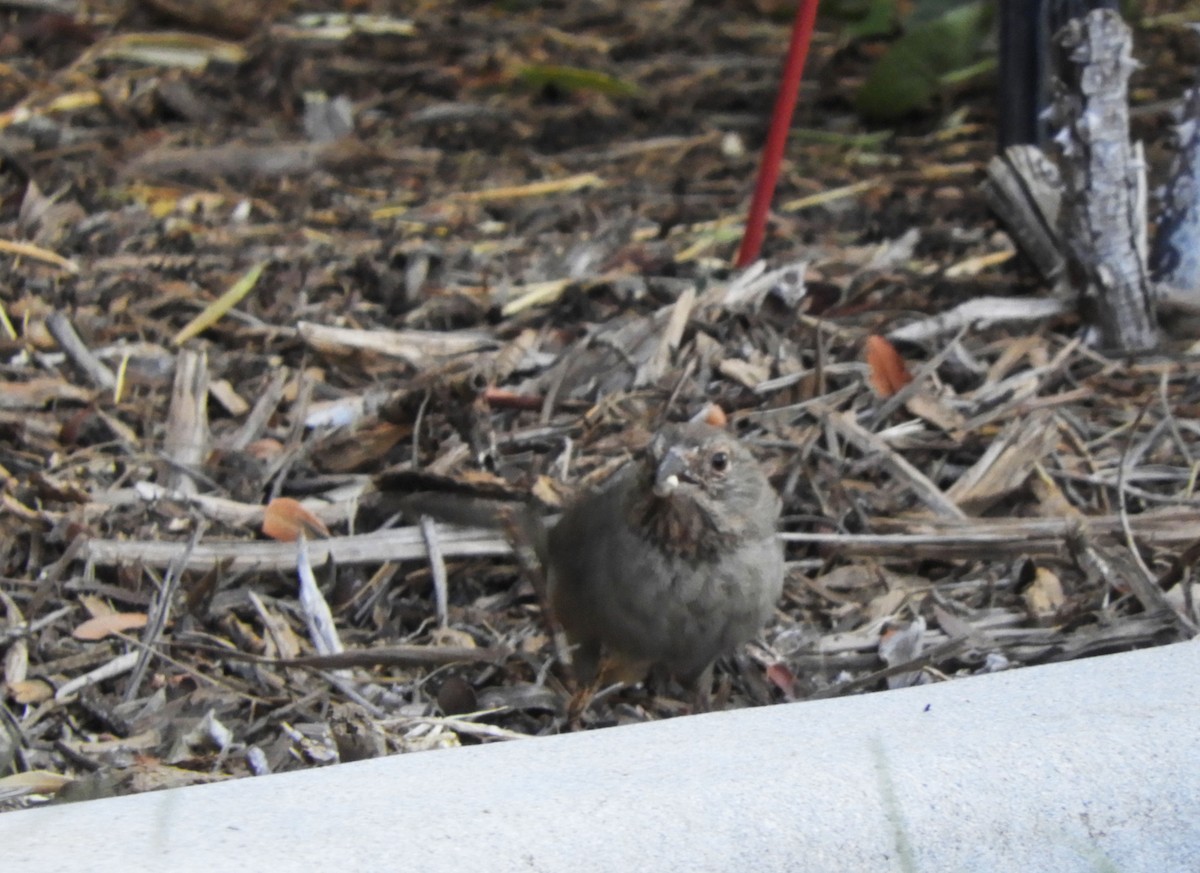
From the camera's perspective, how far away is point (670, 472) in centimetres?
303

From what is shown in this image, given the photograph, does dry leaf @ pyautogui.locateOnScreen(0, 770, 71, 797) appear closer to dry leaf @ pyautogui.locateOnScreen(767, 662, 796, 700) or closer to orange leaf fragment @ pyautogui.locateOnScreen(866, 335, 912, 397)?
dry leaf @ pyautogui.locateOnScreen(767, 662, 796, 700)

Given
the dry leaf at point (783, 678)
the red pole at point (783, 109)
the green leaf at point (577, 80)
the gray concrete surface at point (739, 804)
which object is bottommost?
the dry leaf at point (783, 678)

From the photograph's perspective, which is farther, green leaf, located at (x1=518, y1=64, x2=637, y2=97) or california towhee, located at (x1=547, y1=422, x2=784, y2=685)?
green leaf, located at (x1=518, y1=64, x2=637, y2=97)

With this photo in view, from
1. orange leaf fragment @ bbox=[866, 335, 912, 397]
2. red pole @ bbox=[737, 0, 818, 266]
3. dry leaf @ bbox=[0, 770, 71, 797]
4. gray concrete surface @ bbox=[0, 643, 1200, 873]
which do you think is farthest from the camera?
red pole @ bbox=[737, 0, 818, 266]

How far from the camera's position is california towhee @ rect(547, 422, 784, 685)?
3053mm

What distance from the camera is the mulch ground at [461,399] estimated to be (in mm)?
2979

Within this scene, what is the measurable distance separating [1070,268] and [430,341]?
4.91ft

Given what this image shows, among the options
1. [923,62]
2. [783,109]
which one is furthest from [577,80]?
[783,109]

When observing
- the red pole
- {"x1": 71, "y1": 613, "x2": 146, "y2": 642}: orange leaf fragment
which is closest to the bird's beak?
{"x1": 71, "y1": 613, "x2": 146, "y2": 642}: orange leaf fragment

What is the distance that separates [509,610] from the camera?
10.9ft

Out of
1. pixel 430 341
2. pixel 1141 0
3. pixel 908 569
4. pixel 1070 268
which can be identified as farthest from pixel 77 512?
pixel 1141 0

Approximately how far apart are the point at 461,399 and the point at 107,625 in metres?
0.85

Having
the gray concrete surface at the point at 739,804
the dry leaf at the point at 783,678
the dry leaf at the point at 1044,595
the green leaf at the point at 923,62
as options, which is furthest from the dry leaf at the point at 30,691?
the green leaf at the point at 923,62

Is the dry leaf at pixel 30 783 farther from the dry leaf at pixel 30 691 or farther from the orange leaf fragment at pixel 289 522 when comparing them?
the orange leaf fragment at pixel 289 522
